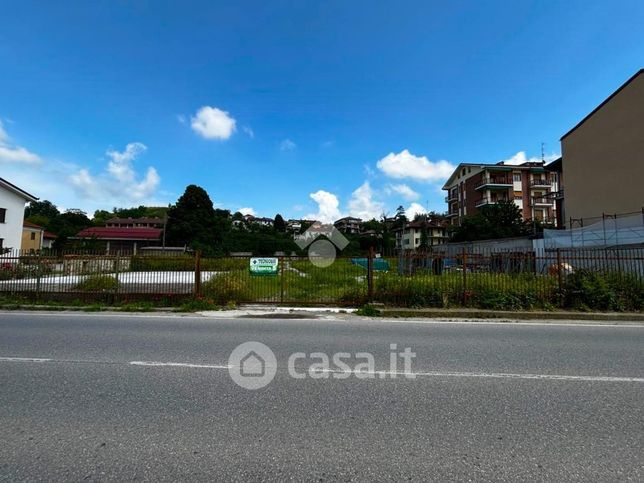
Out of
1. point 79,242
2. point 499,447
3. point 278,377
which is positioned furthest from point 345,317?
point 79,242

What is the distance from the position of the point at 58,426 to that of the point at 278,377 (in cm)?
232

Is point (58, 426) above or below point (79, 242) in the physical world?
below

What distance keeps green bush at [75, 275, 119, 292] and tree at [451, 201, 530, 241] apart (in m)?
42.6

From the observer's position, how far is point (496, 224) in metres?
44.5

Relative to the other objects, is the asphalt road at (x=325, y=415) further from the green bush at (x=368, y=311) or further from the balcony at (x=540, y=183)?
the balcony at (x=540, y=183)

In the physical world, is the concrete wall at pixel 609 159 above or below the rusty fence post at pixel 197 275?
above

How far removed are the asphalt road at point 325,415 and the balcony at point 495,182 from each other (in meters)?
56.8

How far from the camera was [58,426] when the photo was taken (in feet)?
10.6

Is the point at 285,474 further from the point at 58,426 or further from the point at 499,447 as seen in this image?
the point at 58,426

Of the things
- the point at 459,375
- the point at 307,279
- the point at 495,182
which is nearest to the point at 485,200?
the point at 495,182

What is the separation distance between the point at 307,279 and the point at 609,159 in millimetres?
24622

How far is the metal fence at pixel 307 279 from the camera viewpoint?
10766 mm

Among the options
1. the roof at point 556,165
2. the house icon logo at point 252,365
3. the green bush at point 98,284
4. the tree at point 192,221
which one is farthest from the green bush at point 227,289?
the tree at point 192,221

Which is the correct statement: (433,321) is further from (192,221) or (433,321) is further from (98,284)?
(192,221)
